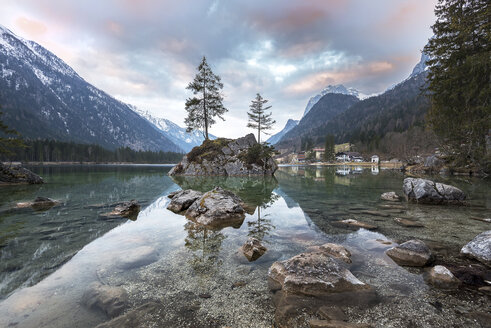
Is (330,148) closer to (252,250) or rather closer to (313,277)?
(252,250)

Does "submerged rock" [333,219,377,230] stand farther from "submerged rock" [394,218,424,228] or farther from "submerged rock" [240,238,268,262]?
"submerged rock" [240,238,268,262]

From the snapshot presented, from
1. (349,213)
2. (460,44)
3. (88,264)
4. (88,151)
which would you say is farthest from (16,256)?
(88,151)

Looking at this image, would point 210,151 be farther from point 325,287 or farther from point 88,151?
point 88,151

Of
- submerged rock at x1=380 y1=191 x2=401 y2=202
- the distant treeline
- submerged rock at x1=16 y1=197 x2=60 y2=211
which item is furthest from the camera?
the distant treeline

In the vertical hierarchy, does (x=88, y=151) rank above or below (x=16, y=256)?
above

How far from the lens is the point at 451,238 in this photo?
25.6 feet

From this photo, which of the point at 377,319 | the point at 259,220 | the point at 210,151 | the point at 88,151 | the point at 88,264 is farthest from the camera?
the point at 88,151

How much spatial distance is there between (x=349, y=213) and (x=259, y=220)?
Answer: 5.49m

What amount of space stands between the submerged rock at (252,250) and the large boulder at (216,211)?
318 cm

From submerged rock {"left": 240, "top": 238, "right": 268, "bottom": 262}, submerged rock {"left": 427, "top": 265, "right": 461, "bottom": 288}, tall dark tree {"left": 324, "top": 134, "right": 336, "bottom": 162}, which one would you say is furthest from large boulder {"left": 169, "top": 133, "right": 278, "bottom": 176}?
tall dark tree {"left": 324, "top": 134, "right": 336, "bottom": 162}

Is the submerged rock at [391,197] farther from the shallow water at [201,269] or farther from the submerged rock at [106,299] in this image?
the submerged rock at [106,299]

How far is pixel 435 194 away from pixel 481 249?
10.4 m

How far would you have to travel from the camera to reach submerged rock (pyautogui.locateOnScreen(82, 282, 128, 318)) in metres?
3.97

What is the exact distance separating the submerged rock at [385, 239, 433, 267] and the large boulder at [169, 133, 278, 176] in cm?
3647
